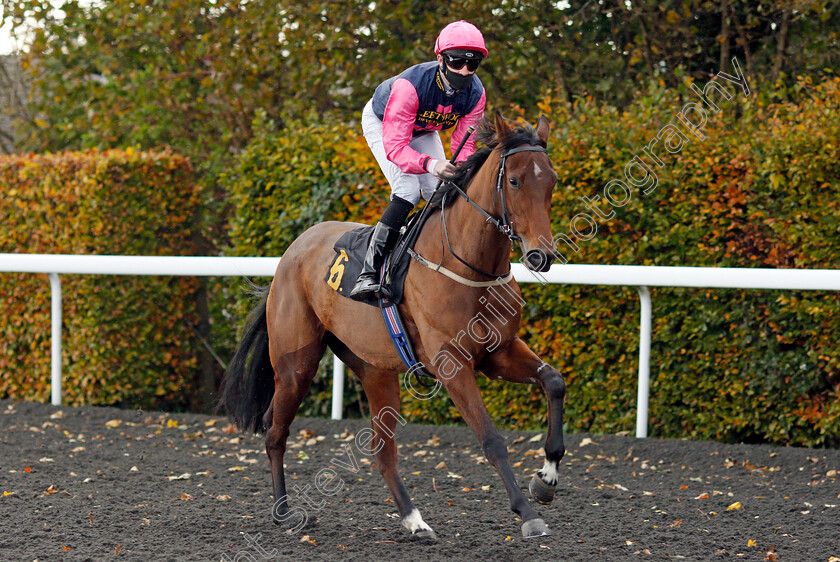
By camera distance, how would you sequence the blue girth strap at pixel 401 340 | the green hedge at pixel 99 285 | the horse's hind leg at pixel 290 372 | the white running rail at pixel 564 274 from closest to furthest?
the blue girth strap at pixel 401 340
the horse's hind leg at pixel 290 372
the white running rail at pixel 564 274
the green hedge at pixel 99 285

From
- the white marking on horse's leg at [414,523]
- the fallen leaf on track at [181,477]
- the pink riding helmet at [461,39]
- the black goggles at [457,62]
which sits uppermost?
the pink riding helmet at [461,39]

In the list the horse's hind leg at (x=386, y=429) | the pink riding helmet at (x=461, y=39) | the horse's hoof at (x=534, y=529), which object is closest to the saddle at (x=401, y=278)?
the horse's hind leg at (x=386, y=429)

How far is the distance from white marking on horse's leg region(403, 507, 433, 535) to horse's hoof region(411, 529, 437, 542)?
1 centimetres

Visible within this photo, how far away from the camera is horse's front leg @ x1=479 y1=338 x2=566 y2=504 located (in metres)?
3.47

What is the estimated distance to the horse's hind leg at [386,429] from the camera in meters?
4.15

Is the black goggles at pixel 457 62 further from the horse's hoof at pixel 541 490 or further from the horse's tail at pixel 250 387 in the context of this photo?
the horse's tail at pixel 250 387

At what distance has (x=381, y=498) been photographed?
4.71 meters

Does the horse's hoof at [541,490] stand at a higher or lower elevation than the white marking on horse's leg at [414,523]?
higher

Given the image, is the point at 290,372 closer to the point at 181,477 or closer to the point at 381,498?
the point at 381,498

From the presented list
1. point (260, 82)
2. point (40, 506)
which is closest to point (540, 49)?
point (260, 82)

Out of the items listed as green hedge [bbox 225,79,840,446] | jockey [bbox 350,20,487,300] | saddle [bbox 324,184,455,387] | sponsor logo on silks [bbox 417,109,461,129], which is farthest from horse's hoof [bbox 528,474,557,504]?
green hedge [bbox 225,79,840,446]

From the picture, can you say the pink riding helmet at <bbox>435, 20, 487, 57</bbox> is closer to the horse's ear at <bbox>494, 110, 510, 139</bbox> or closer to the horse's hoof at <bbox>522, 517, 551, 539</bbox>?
the horse's ear at <bbox>494, 110, 510, 139</bbox>

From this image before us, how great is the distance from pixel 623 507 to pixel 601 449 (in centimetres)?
123

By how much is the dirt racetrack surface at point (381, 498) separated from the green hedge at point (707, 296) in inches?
12.1
